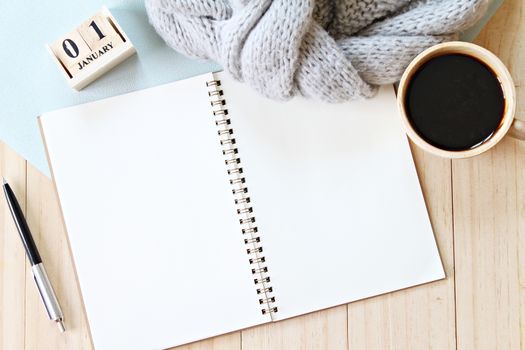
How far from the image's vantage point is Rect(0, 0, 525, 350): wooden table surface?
23.5 inches

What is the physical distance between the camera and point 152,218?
60 cm

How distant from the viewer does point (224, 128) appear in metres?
0.59

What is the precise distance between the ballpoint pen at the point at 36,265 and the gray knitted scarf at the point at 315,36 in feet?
0.76

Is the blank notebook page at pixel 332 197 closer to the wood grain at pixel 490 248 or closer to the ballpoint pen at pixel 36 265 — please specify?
the wood grain at pixel 490 248

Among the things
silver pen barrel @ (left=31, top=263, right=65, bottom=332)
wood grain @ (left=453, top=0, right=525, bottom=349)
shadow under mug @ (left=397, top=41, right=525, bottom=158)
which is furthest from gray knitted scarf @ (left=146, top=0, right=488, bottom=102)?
silver pen barrel @ (left=31, top=263, right=65, bottom=332)

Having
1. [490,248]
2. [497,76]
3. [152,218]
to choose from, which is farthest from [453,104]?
[152,218]

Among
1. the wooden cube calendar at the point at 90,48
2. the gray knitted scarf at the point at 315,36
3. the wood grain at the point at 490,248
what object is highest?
the wooden cube calendar at the point at 90,48

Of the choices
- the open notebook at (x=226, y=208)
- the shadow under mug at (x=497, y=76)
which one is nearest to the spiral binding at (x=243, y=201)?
the open notebook at (x=226, y=208)

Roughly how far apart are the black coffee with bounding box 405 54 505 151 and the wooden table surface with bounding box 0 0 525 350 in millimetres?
69

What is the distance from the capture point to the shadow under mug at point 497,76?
51 centimetres

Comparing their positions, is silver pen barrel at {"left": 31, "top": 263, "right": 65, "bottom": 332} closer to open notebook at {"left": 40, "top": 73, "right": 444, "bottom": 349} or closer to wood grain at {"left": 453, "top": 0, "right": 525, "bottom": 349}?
open notebook at {"left": 40, "top": 73, "right": 444, "bottom": 349}

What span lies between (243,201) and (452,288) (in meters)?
0.22

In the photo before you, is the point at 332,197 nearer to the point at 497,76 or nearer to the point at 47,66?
the point at 497,76

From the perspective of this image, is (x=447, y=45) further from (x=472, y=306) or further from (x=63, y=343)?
(x=63, y=343)
